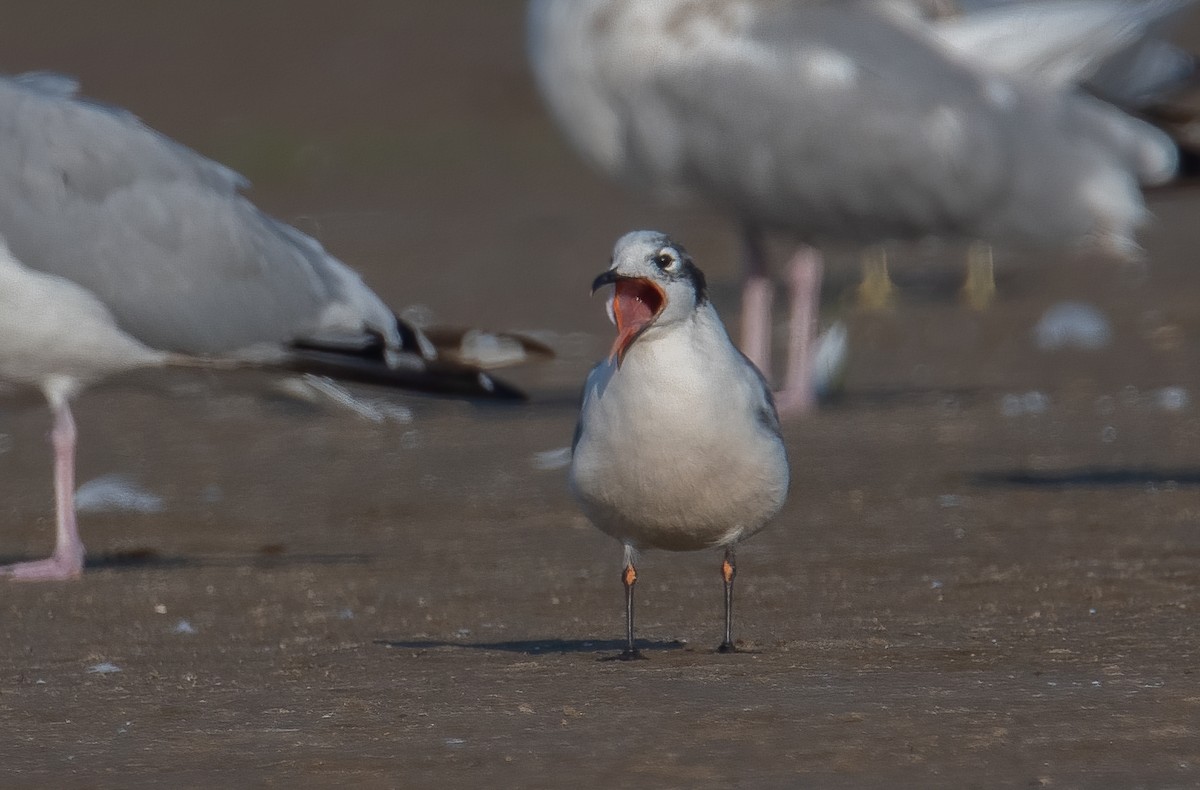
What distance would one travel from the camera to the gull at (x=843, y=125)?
29.6 feet

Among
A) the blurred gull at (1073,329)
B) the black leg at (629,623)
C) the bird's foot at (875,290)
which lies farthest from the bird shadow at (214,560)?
the bird's foot at (875,290)

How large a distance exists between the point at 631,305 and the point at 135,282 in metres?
2.36

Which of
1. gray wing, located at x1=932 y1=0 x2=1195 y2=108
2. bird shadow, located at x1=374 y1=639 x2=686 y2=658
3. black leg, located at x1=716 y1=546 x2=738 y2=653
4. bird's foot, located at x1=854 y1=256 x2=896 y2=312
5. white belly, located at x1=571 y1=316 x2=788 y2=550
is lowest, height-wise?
bird shadow, located at x1=374 y1=639 x2=686 y2=658

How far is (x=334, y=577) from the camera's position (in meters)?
6.29

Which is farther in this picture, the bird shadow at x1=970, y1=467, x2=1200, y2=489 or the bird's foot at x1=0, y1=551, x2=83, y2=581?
the bird shadow at x1=970, y1=467, x2=1200, y2=489

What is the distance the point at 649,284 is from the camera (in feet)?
15.8

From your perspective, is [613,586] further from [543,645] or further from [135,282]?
[135,282]

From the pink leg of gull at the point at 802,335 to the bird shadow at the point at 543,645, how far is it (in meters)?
3.64

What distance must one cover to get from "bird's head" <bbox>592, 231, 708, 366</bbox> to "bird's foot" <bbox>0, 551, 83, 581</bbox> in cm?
225

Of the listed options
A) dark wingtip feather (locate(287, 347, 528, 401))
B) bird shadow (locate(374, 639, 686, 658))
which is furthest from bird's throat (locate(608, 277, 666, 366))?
dark wingtip feather (locate(287, 347, 528, 401))

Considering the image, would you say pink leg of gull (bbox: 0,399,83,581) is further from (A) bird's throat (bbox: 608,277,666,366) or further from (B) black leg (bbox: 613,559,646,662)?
(A) bird's throat (bbox: 608,277,666,366)

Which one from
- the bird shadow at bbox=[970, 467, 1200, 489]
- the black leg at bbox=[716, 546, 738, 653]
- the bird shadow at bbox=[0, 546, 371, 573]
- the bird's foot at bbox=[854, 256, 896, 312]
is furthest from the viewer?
the bird's foot at bbox=[854, 256, 896, 312]

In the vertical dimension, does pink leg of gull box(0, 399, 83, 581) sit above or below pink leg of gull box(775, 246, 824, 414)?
below

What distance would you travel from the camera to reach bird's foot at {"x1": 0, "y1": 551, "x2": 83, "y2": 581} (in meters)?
6.42
